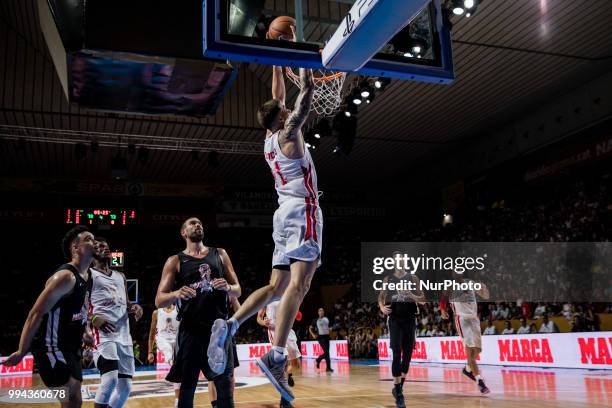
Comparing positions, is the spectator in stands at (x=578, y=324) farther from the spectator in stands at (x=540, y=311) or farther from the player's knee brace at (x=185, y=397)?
the player's knee brace at (x=185, y=397)

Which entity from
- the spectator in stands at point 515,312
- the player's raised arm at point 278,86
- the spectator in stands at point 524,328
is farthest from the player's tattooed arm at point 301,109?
the spectator in stands at point 515,312

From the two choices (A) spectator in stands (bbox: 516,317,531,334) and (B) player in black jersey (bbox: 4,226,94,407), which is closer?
(B) player in black jersey (bbox: 4,226,94,407)

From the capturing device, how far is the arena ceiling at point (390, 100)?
560 inches

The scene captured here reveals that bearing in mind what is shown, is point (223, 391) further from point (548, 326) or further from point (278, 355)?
point (548, 326)

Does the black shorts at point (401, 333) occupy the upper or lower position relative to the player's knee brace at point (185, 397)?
upper

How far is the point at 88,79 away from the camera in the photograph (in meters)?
9.20

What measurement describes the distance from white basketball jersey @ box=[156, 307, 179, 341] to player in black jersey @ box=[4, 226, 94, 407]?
16.4 ft

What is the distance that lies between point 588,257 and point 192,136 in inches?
518

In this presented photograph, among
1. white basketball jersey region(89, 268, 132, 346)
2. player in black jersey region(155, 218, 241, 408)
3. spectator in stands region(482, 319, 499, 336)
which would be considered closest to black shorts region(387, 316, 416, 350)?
player in black jersey region(155, 218, 241, 408)

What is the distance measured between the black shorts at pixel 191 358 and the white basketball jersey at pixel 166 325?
500cm

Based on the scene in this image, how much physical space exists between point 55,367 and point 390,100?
14.8 metres

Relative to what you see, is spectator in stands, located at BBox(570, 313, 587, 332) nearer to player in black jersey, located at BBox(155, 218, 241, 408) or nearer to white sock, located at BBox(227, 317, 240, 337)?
player in black jersey, located at BBox(155, 218, 241, 408)

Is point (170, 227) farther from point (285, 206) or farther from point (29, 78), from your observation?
point (285, 206)

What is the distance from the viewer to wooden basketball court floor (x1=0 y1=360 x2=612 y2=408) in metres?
7.88
